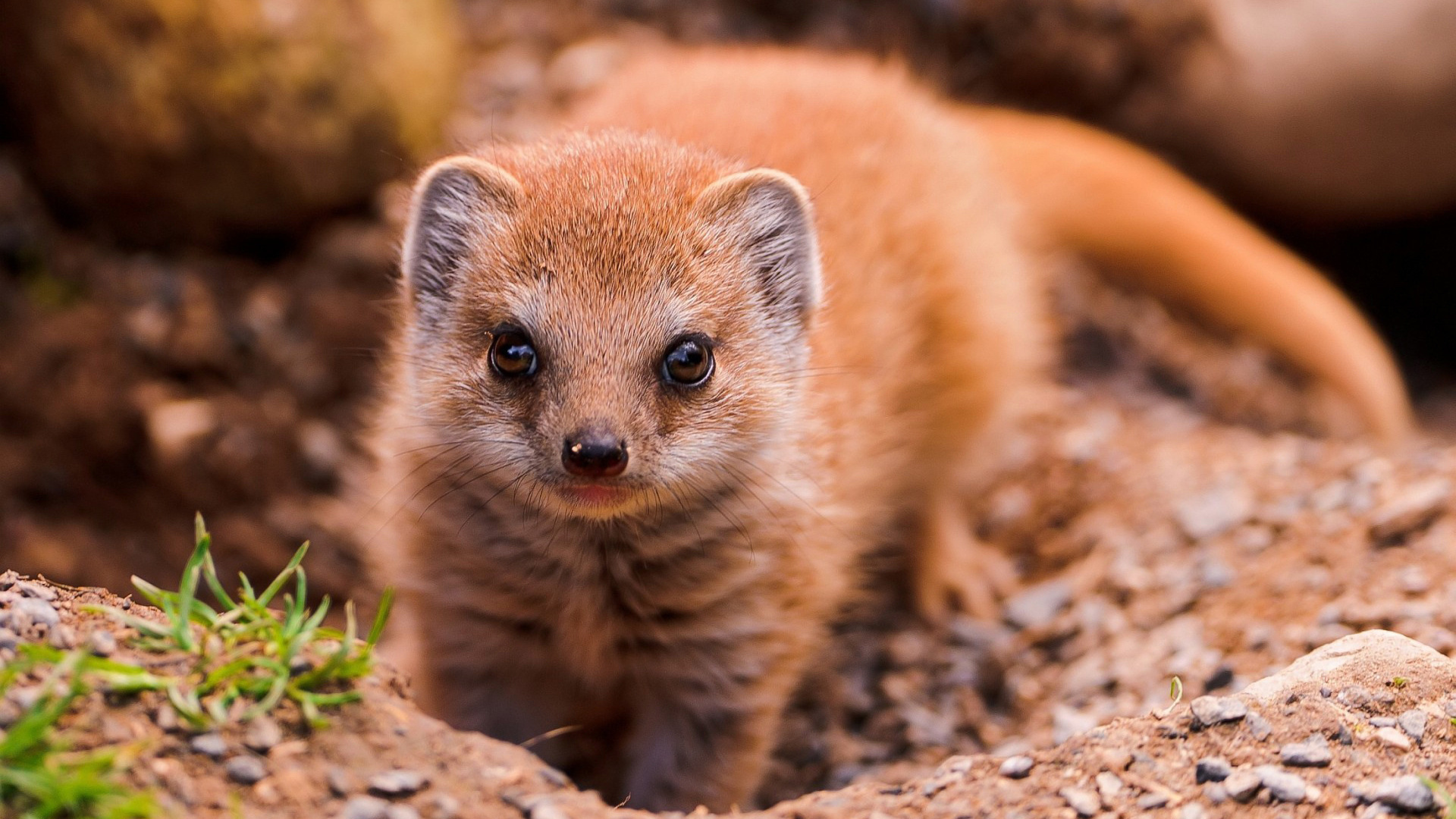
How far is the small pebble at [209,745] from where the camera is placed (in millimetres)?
2135

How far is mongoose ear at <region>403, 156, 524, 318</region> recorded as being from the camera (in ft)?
9.80

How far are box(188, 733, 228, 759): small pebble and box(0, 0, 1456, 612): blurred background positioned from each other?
2.40 m

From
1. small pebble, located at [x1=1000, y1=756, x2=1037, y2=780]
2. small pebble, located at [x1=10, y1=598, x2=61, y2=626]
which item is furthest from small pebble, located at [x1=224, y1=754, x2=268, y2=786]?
small pebble, located at [x1=1000, y1=756, x2=1037, y2=780]

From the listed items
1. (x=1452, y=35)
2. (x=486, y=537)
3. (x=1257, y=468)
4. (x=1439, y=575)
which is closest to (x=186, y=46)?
(x=486, y=537)

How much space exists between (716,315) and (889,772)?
1.48m

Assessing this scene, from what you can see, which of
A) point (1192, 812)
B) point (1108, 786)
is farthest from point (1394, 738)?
point (1108, 786)

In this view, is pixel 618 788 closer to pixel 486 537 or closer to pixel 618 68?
pixel 486 537

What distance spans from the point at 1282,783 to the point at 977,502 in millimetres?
2689

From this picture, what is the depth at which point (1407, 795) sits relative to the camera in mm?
2273

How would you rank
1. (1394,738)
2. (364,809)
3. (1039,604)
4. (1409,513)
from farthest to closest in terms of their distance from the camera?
1. (1039,604)
2. (1409,513)
3. (1394,738)
4. (364,809)

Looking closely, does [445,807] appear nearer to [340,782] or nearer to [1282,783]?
[340,782]

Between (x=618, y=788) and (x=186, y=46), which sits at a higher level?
(x=186, y=46)

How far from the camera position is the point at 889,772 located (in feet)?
11.7

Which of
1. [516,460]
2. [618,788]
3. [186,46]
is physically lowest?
[618,788]
